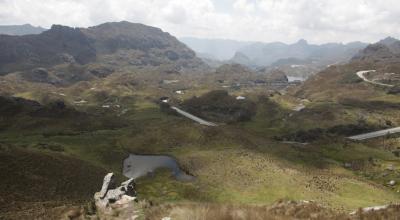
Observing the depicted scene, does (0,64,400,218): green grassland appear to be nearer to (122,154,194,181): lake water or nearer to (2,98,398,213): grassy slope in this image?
(2,98,398,213): grassy slope

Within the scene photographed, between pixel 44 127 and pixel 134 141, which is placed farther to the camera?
pixel 44 127

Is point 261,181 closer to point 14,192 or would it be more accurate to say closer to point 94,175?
point 94,175

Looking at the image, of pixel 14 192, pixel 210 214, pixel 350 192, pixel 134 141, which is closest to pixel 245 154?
pixel 350 192

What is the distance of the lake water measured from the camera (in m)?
119

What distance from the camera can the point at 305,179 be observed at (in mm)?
99938

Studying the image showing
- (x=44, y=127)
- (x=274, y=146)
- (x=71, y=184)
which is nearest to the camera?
(x=71, y=184)

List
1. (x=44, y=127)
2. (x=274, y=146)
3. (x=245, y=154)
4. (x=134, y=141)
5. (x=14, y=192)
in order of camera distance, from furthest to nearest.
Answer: (x=44, y=127)
(x=134, y=141)
(x=274, y=146)
(x=245, y=154)
(x=14, y=192)

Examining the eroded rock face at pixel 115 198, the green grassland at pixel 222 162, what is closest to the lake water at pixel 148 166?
the green grassland at pixel 222 162

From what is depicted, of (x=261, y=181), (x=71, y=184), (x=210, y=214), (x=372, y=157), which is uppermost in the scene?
(x=210, y=214)

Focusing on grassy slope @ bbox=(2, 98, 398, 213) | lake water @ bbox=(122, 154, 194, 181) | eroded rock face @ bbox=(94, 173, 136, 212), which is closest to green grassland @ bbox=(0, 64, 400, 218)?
grassy slope @ bbox=(2, 98, 398, 213)

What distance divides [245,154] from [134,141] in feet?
180

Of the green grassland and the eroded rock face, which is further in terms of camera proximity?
the green grassland

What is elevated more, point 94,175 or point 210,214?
point 210,214

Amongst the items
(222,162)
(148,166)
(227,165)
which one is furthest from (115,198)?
(148,166)
